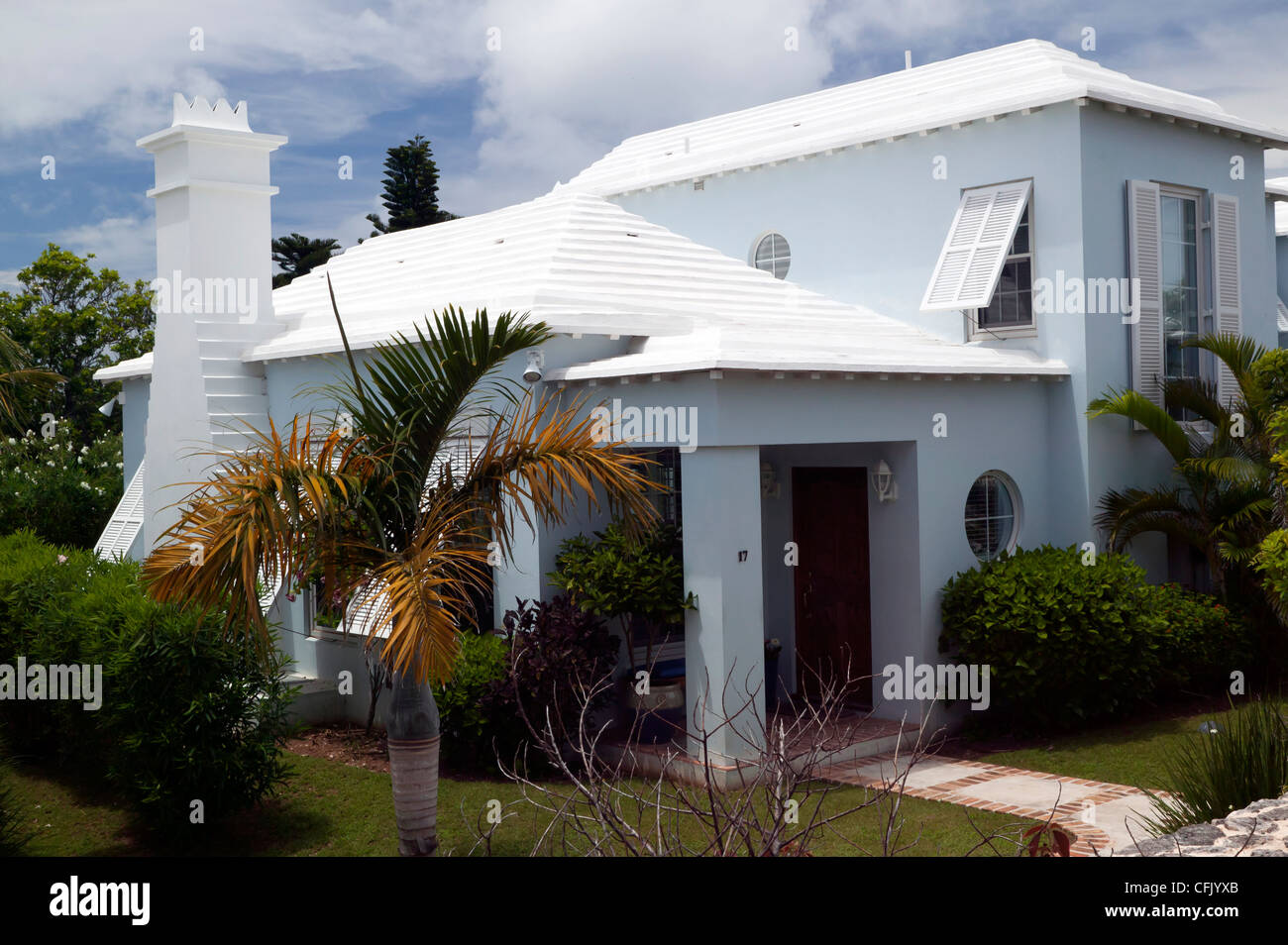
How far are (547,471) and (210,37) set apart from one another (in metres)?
8.06

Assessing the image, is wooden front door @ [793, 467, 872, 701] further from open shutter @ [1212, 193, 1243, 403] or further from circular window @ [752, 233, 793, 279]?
open shutter @ [1212, 193, 1243, 403]

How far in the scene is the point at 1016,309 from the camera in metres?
14.1

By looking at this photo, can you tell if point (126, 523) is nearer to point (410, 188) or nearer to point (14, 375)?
point (14, 375)

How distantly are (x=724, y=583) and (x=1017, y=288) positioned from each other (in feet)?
20.2

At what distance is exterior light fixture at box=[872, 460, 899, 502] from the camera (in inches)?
483

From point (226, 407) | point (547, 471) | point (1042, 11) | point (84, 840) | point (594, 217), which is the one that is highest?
point (1042, 11)

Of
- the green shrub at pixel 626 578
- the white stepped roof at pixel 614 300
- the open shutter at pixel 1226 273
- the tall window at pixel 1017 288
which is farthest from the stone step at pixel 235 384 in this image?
the open shutter at pixel 1226 273

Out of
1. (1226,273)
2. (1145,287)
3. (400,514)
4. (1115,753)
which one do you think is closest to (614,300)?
(400,514)

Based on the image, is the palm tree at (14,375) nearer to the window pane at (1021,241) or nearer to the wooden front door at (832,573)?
the wooden front door at (832,573)

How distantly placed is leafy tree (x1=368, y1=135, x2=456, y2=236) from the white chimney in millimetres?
20115

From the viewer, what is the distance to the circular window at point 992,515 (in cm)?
1308

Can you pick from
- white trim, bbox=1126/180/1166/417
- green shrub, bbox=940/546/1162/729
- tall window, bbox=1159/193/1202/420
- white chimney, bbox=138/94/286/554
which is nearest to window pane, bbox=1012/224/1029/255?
white trim, bbox=1126/180/1166/417
